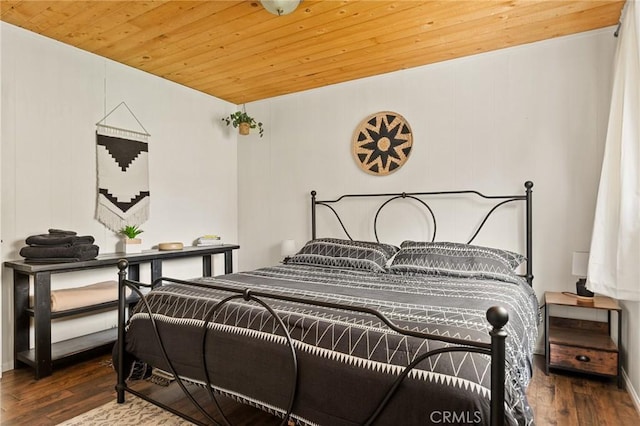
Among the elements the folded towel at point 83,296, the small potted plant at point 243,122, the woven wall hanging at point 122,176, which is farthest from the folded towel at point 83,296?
the small potted plant at point 243,122

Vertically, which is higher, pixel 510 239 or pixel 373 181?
pixel 373 181

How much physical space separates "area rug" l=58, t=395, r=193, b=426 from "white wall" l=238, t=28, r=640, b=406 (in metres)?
2.34

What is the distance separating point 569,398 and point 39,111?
164 inches

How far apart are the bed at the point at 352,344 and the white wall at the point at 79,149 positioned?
4.19ft

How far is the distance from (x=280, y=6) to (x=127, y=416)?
2.53 meters

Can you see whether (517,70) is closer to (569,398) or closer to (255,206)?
(569,398)

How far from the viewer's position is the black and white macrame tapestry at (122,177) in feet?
10.8

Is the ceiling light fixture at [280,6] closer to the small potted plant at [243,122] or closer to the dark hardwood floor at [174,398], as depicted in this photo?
the small potted plant at [243,122]

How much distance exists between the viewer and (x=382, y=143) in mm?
3699

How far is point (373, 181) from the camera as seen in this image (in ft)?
12.4

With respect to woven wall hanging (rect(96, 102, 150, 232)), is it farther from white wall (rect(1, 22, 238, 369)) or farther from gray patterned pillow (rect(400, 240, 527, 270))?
gray patterned pillow (rect(400, 240, 527, 270))

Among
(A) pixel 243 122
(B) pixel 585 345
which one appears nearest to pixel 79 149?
(A) pixel 243 122

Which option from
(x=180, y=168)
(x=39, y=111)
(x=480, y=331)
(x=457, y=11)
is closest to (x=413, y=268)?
(x=480, y=331)

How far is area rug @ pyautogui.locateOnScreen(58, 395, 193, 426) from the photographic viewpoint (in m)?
2.00
